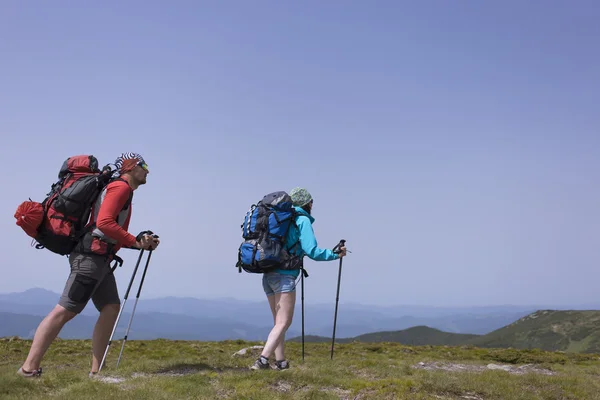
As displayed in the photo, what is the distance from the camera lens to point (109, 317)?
8836 millimetres

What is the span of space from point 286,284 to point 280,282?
0.50 feet

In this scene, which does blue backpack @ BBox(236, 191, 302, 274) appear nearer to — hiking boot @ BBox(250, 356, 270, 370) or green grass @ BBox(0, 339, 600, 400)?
hiking boot @ BBox(250, 356, 270, 370)

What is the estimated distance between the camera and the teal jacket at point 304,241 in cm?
966

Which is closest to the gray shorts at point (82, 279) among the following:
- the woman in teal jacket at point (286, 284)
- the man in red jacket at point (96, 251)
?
the man in red jacket at point (96, 251)

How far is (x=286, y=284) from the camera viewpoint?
31.9 ft

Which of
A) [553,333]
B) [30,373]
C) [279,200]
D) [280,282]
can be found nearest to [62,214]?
[30,373]

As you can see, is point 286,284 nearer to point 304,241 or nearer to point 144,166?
point 304,241

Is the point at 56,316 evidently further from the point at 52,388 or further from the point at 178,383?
the point at 178,383

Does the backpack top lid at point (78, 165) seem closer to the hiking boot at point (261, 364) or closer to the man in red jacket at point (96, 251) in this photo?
the man in red jacket at point (96, 251)

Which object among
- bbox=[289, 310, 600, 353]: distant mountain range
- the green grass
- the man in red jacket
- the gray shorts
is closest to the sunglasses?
the man in red jacket

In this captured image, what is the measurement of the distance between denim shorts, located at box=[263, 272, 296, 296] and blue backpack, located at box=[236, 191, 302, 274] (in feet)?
0.81

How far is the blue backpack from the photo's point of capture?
9508 millimetres

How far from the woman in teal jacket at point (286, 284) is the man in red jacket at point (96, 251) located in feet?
9.26

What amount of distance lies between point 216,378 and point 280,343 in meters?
1.72
